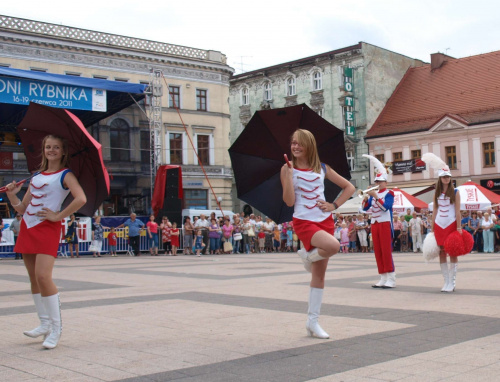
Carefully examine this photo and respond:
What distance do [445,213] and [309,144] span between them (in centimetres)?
472

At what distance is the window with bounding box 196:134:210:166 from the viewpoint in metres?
47.1

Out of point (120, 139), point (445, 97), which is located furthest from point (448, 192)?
point (445, 97)

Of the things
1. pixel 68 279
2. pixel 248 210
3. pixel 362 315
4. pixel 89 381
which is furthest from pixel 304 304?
pixel 248 210

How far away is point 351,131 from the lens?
51312 mm

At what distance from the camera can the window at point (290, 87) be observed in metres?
56.5

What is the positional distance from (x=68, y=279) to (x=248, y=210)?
43953mm

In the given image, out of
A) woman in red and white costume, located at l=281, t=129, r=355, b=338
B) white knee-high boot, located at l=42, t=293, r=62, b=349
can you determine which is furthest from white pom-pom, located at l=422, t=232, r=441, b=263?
white knee-high boot, located at l=42, t=293, r=62, b=349

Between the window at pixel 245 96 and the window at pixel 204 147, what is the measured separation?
1402 cm

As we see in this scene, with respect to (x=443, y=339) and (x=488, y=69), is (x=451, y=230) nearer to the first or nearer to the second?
(x=443, y=339)

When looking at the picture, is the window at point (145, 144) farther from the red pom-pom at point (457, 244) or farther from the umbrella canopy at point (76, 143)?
the umbrella canopy at point (76, 143)

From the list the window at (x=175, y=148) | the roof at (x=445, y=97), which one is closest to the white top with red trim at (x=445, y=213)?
the window at (x=175, y=148)

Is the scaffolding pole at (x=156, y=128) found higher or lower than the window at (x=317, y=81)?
lower

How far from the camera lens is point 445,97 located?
4900cm

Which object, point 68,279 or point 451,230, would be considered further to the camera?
point 68,279
